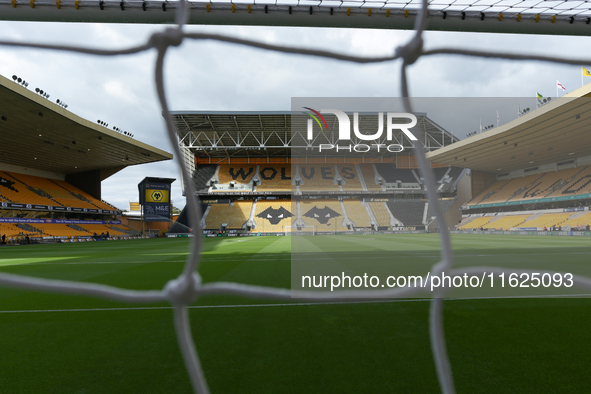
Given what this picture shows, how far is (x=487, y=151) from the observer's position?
23.5m

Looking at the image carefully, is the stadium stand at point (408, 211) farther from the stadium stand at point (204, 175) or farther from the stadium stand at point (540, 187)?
the stadium stand at point (204, 175)

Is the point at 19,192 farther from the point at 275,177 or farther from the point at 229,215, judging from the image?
the point at 275,177

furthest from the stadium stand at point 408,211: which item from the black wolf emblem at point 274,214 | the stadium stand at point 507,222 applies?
the black wolf emblem at point 274,214

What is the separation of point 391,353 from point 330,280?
2817mm

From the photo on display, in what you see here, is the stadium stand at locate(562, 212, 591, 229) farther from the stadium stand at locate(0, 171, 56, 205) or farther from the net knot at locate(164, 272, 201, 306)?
the stadium stand at locate(0, 171, 56, 205)

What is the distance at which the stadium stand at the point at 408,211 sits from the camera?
1150 inches

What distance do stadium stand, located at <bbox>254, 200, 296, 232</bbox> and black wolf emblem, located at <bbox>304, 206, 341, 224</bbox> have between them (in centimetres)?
170

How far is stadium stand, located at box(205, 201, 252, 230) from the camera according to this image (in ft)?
96.2

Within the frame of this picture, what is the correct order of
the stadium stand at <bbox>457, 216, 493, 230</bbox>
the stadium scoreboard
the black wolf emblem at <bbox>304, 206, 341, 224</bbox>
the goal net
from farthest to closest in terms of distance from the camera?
the black wolf emblem at <bbox>304, 206, 341, 224</bbox>
the goal net
the stadium stand at <bbox>457, 216, 493, 230</bbox>
the stadium scoreboard

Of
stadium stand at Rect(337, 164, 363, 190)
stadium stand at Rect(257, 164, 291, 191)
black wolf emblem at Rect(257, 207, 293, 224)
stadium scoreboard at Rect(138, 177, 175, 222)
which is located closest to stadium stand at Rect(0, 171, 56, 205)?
stadium scoreboard at Rect(138, 177, 175, 222)

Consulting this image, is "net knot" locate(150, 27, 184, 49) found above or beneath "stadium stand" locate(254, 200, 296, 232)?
beneath

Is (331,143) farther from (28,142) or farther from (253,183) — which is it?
(28,142)

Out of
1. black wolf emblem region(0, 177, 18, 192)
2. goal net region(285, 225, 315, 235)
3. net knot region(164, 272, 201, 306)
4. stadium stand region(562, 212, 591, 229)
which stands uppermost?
black wolf emblem region(0, 177, 18, 192)

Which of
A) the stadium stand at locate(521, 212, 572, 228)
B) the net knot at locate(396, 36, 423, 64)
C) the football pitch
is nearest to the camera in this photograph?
the net knot at locate(396, 36, 423, 64)
